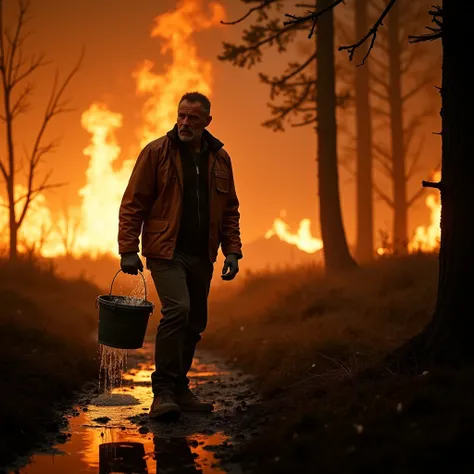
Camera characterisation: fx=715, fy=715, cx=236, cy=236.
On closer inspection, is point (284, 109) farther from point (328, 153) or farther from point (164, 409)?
point (164, 409)

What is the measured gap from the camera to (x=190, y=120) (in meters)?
6.71

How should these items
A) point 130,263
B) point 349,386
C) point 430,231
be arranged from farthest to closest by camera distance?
point 430,231
point 130,263
point 349,386

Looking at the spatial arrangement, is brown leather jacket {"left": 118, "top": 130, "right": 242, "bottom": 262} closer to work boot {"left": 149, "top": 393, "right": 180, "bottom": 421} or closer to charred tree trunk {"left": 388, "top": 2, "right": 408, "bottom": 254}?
work boot {"left": 149, "top": 393, "right": 180, "bottom": 421}

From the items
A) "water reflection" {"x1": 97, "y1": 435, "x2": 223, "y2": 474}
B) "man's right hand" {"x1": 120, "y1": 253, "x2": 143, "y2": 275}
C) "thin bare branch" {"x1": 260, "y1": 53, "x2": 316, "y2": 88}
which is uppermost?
"thin bare branch" {"x1": 260, "y1": 53, "x2": 316, "y2": 88}

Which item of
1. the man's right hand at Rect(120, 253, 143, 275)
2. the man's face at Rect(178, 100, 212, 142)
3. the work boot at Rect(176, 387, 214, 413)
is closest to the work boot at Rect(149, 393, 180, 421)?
the work boot at Rect(176, 387, 214, 413)

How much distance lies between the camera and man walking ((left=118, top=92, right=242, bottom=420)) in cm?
651

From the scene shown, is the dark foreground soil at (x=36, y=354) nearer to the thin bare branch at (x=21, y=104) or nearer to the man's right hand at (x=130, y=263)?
the man's right hand at (x=130, y=263)

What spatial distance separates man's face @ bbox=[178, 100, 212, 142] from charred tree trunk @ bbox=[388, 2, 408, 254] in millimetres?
17677

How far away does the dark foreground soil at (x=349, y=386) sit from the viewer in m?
4.04

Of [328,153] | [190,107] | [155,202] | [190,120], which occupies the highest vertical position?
[328,153]

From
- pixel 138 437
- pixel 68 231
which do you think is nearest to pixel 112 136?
pixel 68 231

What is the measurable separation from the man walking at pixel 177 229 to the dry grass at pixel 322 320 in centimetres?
132

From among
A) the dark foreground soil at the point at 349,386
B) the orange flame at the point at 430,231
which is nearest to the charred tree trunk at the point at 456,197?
the dark foreground soil at the point at 349,386

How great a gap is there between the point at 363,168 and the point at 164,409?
55.6 ft
